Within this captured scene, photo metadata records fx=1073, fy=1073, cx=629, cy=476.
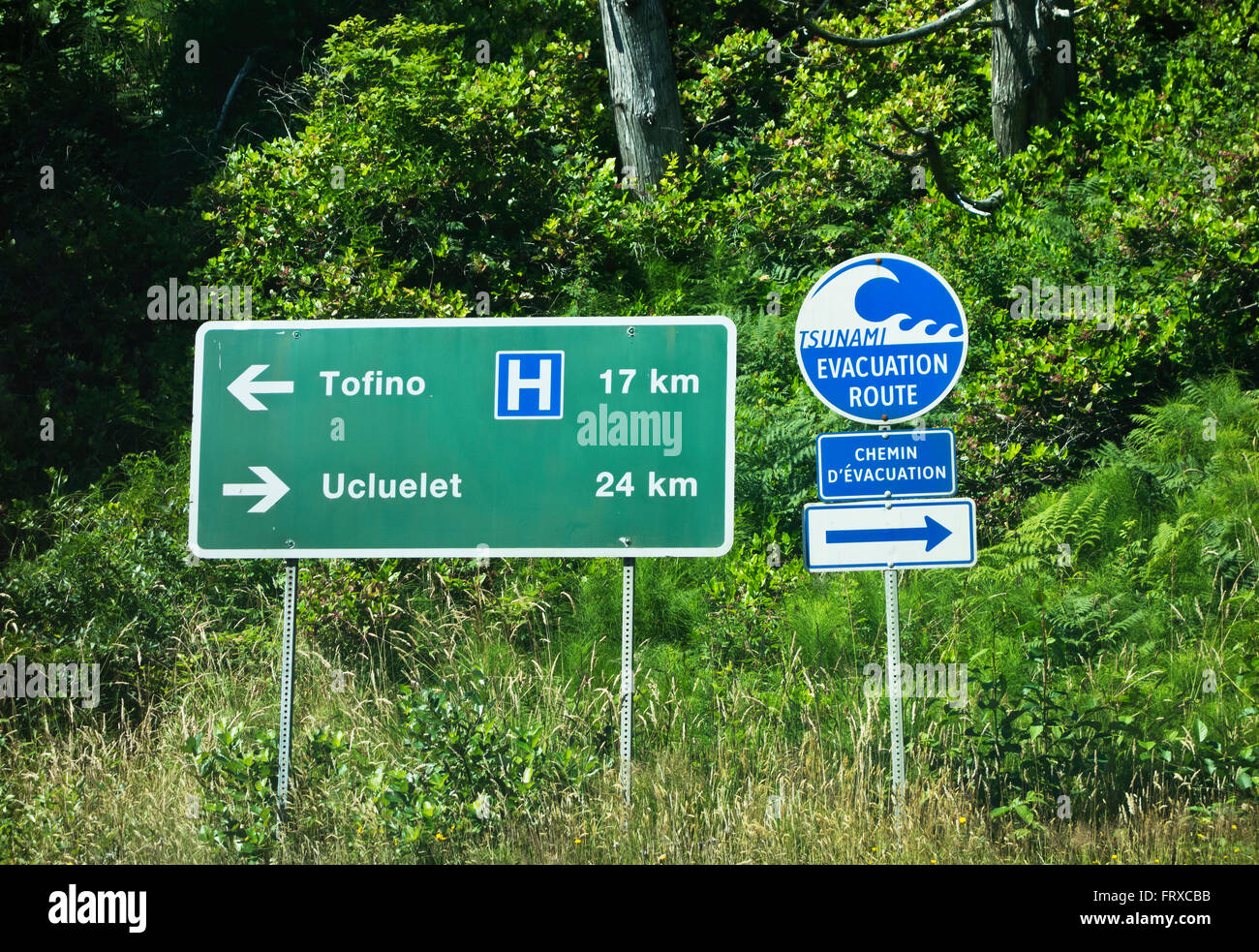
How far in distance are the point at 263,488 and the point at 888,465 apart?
2907mm

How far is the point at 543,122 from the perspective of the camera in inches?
405

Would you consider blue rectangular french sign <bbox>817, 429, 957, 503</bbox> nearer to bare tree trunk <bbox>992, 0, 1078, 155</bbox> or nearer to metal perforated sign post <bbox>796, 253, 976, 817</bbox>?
metal perforated sign post <bbox>796, 253, 976, 817</bbox>

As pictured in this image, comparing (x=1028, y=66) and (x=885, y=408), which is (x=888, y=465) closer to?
(x=885, y=408)

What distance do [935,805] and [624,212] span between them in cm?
674

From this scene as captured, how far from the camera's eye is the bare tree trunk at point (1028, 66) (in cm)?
981

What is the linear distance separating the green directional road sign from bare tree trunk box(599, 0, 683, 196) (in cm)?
595

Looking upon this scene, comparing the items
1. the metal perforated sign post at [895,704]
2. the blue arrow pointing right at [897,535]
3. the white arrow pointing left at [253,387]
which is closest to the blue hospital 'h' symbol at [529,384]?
the white arrow pointing left at [253,387]

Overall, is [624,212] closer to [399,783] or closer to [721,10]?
[721,10]

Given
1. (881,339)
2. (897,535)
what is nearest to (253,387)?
(881,339)

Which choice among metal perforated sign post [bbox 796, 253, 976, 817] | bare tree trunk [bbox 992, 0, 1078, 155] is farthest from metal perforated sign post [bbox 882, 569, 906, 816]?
bare tree trunk [bbox 992, 0, 1078, 155]

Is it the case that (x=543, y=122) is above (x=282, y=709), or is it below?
above

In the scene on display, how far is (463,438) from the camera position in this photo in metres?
5.13

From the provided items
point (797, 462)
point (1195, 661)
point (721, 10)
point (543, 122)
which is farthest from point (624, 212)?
point (1195, 661)

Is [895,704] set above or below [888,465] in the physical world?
below
